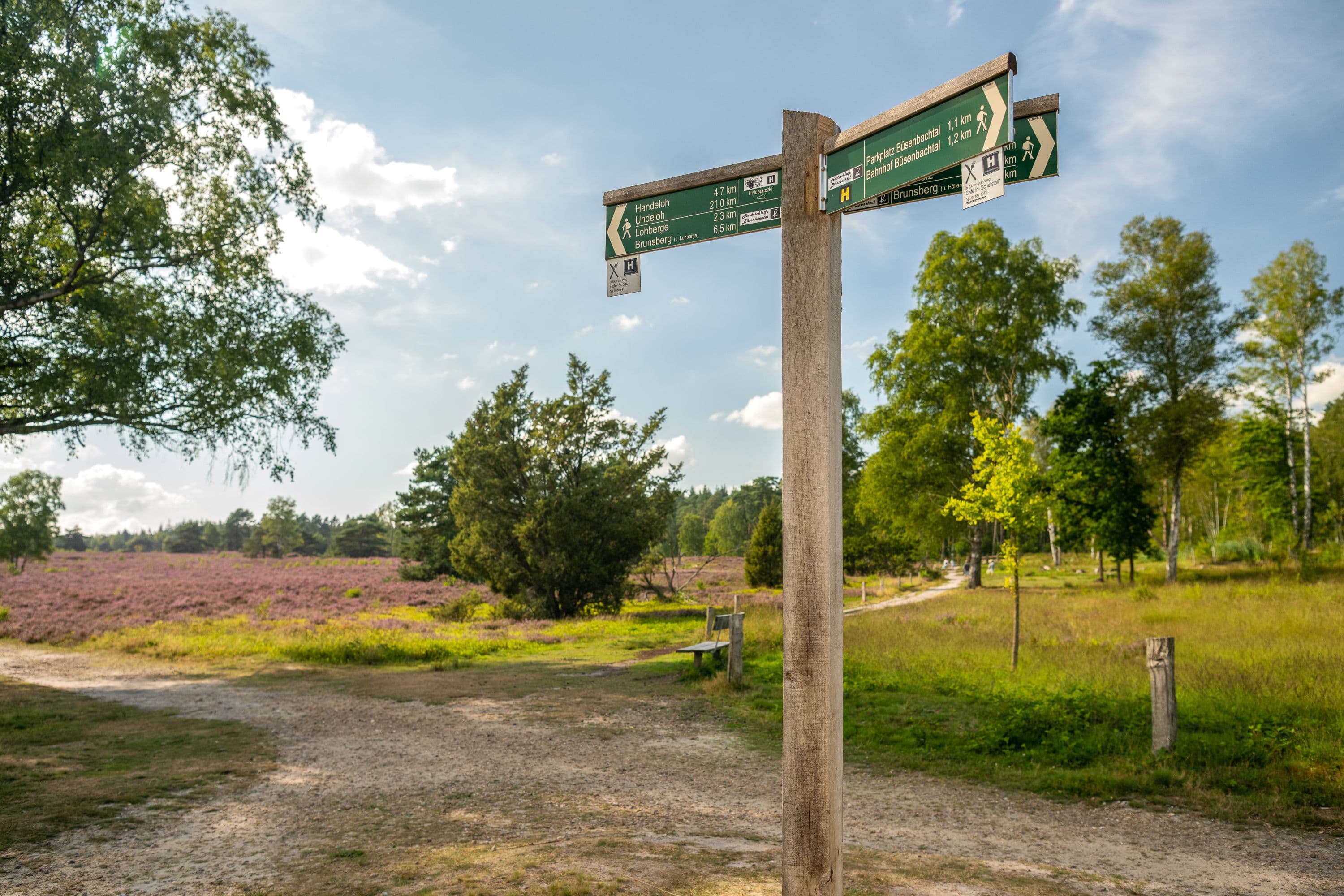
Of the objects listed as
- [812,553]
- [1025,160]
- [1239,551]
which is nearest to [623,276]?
[812,553]

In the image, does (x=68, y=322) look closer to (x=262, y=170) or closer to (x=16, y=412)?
(x=16, y=412)

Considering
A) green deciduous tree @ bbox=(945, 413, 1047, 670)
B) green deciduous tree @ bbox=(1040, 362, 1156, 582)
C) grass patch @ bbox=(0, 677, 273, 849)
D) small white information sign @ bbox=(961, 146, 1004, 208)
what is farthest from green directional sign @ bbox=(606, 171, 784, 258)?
green deciduous tree @ bbox=(1040, 362, 1156, 582)

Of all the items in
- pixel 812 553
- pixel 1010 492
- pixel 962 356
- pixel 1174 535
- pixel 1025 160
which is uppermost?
pixel 962 356

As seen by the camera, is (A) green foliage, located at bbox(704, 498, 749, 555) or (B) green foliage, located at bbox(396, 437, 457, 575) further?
(A) green foliage, located at bbox(704, 498, 749, 555)

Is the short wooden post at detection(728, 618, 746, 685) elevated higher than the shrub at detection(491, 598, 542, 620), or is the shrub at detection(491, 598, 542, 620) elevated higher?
the short wooden post at detection(728, 618, 746, 685)

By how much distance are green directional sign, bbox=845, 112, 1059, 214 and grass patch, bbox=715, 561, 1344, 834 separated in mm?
6261

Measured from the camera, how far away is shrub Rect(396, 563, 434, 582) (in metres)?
39.4

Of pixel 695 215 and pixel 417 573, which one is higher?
pixel 695 215

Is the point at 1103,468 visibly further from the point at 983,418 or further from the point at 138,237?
the point at 138,237

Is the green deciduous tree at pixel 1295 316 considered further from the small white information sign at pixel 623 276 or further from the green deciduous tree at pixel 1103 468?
the small white information sign at pixel 623 276

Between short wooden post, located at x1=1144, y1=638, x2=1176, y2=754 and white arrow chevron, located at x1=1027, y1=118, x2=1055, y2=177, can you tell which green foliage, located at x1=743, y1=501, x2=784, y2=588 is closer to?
short wooden post, located at x1=1144, y1=638, x2=1176, y2=754

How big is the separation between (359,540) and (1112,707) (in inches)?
3095

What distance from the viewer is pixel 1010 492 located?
13.9 metres

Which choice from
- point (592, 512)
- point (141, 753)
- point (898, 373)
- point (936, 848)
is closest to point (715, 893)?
point (936, 848)
